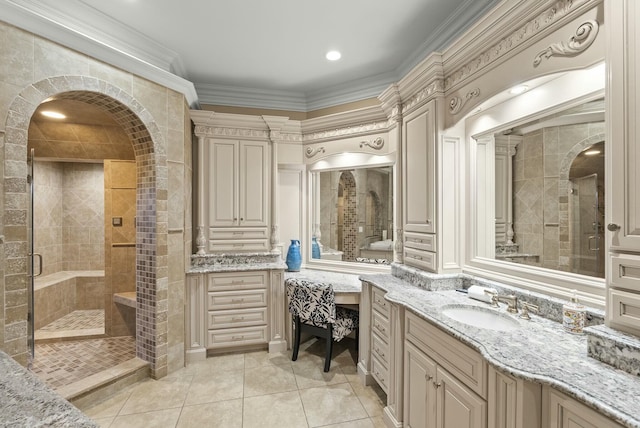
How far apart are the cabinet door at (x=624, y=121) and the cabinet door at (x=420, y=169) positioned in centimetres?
112

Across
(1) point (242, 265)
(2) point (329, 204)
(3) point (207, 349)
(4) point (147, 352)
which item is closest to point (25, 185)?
(4) point (147, 352)

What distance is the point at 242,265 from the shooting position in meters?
3.23

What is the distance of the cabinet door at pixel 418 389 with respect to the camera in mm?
1617

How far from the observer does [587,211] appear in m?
1.52

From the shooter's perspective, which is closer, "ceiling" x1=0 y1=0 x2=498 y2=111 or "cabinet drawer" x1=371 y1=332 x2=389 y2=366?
"ceiling" x1=0 y1=0 x2=498 y2=111

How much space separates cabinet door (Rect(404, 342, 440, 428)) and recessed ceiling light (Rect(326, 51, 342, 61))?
96.7 inches

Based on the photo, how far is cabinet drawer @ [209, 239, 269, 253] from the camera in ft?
10.7

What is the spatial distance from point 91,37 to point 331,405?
3.28 meters

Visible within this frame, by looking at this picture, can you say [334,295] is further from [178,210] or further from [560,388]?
[560,388]

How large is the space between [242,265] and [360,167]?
1666 millimetres

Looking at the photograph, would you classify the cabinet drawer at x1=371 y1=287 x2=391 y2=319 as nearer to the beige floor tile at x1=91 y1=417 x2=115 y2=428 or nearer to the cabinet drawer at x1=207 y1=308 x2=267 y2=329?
the cabinet drawer at x1=207 y1=308 x2=267 y2=329

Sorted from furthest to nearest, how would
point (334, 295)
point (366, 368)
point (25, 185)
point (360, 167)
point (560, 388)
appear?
point (360, 167) < point (334, 295) < point (366, 368) < point (25, 185) < point (560, 388)

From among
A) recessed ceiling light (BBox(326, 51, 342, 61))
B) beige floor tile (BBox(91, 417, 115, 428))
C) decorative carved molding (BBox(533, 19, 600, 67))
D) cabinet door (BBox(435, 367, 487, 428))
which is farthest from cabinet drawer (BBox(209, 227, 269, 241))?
decorative carved molding (BBox(533, 19, 600, 67))

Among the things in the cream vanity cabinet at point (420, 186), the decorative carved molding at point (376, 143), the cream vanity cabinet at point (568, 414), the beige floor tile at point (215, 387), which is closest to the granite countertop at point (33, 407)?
the cream vanity cabinet at point (568, 414)
